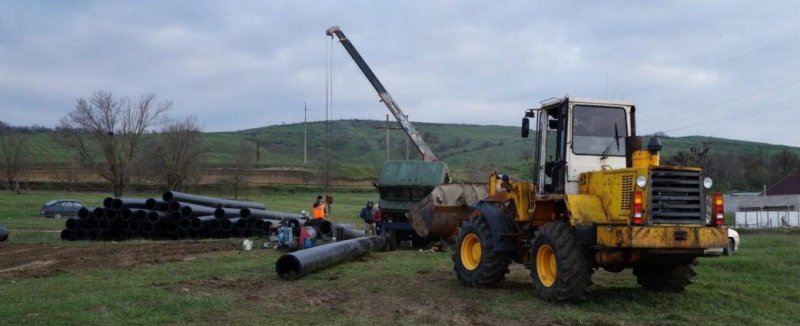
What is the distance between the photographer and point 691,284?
460 inches

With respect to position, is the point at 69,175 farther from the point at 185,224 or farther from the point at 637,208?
the point at 637,208

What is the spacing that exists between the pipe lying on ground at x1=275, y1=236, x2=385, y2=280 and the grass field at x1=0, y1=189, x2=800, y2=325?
0.21 meters

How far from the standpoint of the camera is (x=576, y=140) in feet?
35.1

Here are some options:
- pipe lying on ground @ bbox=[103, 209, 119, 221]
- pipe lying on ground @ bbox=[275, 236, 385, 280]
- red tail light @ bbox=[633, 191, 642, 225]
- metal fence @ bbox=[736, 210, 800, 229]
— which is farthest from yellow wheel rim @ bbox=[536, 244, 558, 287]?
metal fence @ bbox=[736, 210, 800, 229]

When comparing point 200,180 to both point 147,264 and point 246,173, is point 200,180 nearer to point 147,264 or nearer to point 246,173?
point 246,173

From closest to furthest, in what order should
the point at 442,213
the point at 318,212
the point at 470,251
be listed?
the point at 470,251 → the point at 442,213 → the point at 318,212

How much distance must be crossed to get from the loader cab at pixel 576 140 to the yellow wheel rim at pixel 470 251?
5.35ft

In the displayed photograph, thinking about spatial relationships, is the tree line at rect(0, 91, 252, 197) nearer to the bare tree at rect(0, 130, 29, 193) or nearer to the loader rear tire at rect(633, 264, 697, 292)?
the bare tree at rect(0, 130, 29, 193)

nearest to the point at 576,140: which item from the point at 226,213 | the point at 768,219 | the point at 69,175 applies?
the point at 226,213

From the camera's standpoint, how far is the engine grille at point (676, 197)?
30.5 ft

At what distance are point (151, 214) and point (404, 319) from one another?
16.9 metres

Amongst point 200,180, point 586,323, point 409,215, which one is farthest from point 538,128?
point 200,180

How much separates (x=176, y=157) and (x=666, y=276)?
175 feet

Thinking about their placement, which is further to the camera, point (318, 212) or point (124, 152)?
point (124, 152)
